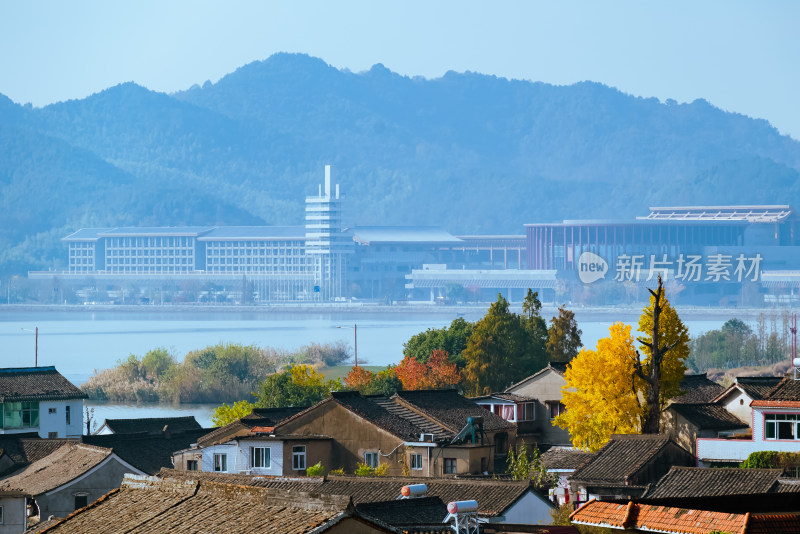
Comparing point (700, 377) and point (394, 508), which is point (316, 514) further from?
point (700, 377)

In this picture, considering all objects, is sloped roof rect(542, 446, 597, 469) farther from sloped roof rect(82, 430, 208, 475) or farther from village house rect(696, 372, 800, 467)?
sloped roof rect(82, 430, 208, 475)

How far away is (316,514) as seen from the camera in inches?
313

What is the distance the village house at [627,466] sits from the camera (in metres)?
22.7

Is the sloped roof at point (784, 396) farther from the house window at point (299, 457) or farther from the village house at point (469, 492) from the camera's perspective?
the house window at point (299, 457)

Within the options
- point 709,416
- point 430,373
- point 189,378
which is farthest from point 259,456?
point 189,378

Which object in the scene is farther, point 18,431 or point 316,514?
point 18,431

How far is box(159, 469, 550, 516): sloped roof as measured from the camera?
62.4ft

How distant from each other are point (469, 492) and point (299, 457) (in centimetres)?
797

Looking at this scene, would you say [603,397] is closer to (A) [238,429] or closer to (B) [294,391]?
(A) [238,429]

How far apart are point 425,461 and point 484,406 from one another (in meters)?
6.92

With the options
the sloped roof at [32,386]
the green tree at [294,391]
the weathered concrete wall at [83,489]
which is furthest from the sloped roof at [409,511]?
the green tree at [294,391]

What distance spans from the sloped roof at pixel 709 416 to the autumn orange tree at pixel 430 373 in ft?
66.7

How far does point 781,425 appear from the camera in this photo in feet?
81.3

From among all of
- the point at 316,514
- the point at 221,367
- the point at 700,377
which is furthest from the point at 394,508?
the point at 221,367
